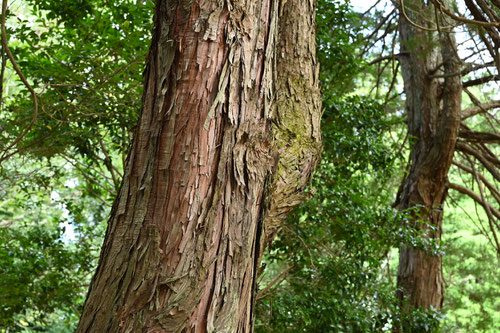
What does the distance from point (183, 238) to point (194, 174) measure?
209 millimetres

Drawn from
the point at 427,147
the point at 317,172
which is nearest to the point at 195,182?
the point at 317,172

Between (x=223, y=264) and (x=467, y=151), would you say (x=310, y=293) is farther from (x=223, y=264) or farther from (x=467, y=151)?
(x=467, y=151)

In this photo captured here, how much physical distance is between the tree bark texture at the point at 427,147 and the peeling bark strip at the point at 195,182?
4361mm

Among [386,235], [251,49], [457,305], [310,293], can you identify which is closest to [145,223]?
[251,49]

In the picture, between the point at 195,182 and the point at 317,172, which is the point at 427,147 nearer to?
the point at 317,172

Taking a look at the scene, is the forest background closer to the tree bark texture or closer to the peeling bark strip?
the tree bark texture

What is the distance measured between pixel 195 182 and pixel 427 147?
5.44m

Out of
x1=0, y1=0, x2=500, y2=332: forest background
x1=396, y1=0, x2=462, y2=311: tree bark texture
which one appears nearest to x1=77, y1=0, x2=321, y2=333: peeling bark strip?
x1=0, y1=0, x2=500, y2=332: forest background

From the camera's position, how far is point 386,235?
15.1 feet

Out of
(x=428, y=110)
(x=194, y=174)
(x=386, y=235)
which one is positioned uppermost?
(x=428, y=110)

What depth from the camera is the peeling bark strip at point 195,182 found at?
1.54 meters

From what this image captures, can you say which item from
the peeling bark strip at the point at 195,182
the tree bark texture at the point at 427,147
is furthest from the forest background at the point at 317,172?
the peeling bark strip at the point at 195,182

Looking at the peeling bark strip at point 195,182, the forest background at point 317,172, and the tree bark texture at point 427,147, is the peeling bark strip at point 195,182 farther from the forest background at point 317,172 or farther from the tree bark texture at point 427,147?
the tree bark texture at point 427,147

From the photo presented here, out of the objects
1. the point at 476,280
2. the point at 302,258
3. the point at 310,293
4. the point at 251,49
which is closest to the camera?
the point at 251,49
